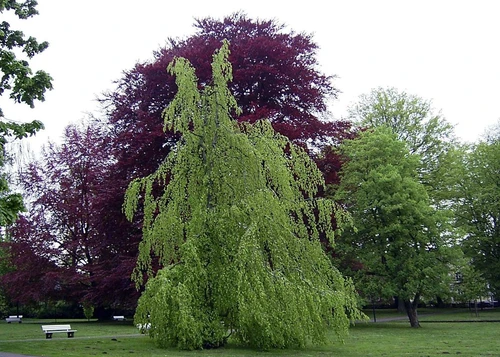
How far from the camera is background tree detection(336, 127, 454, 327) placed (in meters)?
24.1

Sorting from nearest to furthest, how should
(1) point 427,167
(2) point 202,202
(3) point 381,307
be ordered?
(2) point 202,202, (1) point 427,167, (3) point 381,307

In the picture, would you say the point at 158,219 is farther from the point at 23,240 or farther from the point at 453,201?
the point at 453,201

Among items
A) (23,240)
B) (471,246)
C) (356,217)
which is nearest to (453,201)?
(471,246)

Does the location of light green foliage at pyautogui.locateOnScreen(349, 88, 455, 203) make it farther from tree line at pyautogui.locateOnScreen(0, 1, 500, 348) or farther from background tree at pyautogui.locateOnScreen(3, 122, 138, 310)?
background tree at pyautogui.locateOnScreen(3, 122, 138, 310)

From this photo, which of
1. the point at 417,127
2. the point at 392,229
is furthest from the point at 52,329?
the point at 417,127

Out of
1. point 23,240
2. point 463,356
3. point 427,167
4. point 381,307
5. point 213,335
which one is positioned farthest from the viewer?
point 381,307

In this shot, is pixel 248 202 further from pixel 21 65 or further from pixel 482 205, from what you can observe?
pixel 482 205

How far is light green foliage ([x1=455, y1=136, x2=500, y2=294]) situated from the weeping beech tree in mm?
25294

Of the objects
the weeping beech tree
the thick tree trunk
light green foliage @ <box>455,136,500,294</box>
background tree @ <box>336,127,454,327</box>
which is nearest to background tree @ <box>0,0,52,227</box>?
the weeping beech tree

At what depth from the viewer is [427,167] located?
37375 millimetres

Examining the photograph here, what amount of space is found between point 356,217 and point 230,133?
42.3ft

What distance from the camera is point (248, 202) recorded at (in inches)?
552

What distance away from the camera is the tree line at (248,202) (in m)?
13.2

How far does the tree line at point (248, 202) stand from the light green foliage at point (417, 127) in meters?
0.11
